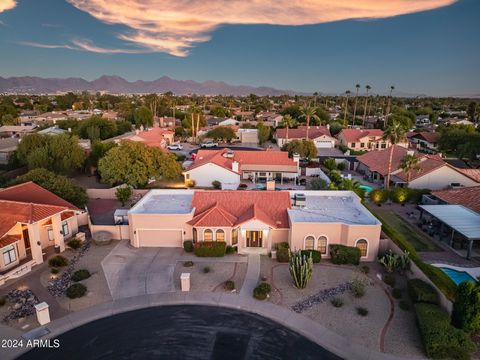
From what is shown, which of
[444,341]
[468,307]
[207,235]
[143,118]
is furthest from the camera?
[143,118]

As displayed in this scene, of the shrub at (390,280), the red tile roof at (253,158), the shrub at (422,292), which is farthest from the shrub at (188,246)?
the red tile roof at (253,158)

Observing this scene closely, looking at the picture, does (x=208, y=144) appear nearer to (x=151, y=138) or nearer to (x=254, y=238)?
(x=151, y=138)

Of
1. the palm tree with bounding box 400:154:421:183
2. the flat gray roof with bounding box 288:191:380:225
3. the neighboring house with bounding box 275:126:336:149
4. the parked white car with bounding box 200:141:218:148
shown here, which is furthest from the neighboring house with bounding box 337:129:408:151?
the flat gray roof with bounding box 288:191:380:225

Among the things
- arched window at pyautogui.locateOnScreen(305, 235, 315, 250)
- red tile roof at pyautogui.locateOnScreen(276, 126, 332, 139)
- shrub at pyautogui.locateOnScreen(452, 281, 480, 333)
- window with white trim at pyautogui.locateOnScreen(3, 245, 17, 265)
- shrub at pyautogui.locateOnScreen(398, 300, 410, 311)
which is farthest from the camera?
red tile roof at pyautogui.locateOnScreen(276, 126, 332, 139)

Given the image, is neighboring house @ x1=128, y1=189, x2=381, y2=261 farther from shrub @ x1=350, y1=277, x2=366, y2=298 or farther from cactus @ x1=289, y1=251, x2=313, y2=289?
shrub @ x1=350, y1=277, x2=366, y2=298

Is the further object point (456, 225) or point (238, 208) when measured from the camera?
point (238, 208)

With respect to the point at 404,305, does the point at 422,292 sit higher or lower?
higher

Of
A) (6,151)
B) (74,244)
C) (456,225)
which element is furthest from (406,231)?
(6,151)

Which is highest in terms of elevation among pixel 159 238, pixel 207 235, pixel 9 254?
pixel 207 235
